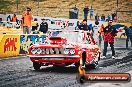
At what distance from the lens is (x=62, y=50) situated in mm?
11609

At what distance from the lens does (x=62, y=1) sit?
171 feet

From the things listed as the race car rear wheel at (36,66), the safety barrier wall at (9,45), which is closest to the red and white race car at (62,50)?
the race car rear wheel at (36,66)

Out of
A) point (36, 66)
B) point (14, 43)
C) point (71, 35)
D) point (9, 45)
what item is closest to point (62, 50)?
Result: point (71, 35)

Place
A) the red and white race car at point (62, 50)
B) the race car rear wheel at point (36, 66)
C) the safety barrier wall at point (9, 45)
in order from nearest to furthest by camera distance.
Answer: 1. the red and white race car at point (62, 50)
2. the race car rear wheel at point (36, 66)
3. the safety barrier wall at point (9, 45)

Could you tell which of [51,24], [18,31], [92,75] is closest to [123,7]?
[51,24]

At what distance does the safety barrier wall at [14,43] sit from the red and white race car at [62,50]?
4982 mm

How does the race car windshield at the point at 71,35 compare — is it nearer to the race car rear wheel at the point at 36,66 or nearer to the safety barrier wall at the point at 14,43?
the race car rear wheel at the point at 36,66

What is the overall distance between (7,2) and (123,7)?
15336 millimetres

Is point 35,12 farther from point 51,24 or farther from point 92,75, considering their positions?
point 92,75

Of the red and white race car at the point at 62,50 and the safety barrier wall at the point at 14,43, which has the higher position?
the red and white race car at the point at 62,50

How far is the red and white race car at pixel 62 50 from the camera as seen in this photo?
11.6 m

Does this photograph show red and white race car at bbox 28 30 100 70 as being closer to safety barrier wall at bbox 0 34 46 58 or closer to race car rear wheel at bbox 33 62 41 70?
race car rear wheel at bbox 33 62 41 70

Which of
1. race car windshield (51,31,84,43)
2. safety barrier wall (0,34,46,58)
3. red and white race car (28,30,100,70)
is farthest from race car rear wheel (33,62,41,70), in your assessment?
safety barrier wall (0,34,46,58)

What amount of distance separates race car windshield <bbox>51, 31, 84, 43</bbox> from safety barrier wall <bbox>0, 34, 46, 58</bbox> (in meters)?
4.93
